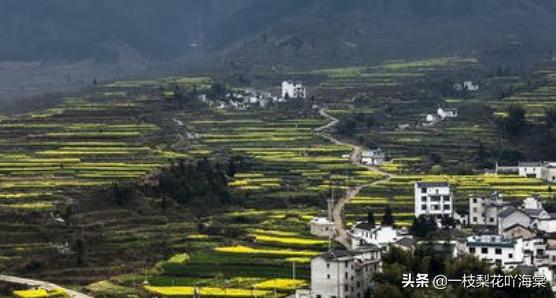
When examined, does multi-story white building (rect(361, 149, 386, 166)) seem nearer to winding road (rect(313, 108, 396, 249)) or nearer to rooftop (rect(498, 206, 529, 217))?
winding road (rect(313, 108, 396, 249))

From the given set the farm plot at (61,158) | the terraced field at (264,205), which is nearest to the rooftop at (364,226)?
the terraced field at (264,205)

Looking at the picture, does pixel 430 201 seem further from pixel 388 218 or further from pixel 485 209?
pixel 388 218

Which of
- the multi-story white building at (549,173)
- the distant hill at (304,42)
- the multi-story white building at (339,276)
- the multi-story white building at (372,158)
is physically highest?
the distant hill at (304,42)

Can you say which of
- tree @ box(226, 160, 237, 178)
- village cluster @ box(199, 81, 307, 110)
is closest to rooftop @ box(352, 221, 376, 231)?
tree @ box(226, 160, 237, 178)

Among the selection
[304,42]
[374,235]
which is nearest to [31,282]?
[374,235]

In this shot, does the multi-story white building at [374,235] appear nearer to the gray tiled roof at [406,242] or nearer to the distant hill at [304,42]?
the gray tiled roof at [406,242]

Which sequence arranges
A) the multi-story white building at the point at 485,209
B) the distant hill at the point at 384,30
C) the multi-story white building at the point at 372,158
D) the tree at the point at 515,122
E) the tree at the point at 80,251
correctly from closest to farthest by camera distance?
the tree at the point at 80,251
the multi-story white building at the point at 485,209
the multi-story white building at the point at 372,158
the tree at the point at 515,122
the distant hill at the point at 384,30
